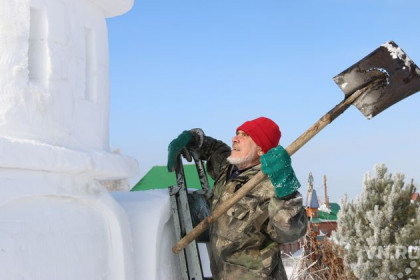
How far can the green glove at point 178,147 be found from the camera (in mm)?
3385

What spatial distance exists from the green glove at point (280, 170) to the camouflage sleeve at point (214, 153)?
1.06 m

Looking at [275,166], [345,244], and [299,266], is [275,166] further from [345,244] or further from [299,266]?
[345,244]

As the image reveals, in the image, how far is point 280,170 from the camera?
2.60 m

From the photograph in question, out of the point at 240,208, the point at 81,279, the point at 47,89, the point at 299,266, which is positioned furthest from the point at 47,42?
the point at 299,266

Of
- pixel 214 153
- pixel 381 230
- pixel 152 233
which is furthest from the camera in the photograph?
pixel 381 230

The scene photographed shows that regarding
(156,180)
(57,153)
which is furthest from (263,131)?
(156,180)

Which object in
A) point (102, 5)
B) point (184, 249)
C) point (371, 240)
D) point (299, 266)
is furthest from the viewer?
point (371, 240)

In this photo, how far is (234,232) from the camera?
3.12 metres

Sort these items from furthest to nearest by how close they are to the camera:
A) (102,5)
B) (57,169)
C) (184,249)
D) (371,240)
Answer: (371,240) < (184,249) < (102,5) < (57,169)

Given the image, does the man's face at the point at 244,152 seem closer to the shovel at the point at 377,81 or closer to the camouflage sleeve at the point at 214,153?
the camouflage sleeve at the point at 214,153

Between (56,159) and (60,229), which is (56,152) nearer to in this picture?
(56,159)

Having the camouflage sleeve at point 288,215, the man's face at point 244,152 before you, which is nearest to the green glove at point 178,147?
the man's face at point 244,152

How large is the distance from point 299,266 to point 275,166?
5.36m

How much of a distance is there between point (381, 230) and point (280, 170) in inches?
279
